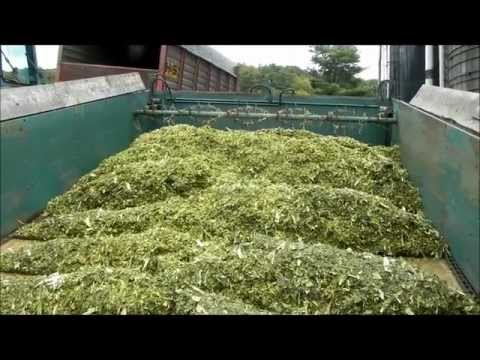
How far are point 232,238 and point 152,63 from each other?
718cm

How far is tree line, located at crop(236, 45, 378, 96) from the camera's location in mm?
25953

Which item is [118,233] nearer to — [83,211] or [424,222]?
[83,211]

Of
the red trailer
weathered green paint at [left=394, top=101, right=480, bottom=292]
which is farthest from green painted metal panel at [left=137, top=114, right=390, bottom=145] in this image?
the red trailer

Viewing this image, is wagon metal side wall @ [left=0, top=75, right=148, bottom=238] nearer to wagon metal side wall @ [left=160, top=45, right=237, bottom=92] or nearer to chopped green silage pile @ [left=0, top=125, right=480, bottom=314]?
chopped green silage pile @ [left=0, top=125, right=480, bottom=314]

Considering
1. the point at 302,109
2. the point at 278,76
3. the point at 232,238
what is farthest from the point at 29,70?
the point at 278,76

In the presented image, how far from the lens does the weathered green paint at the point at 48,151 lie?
7.22 ft

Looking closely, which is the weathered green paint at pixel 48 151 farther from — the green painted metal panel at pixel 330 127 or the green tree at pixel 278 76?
the green tree at pixel 278 76

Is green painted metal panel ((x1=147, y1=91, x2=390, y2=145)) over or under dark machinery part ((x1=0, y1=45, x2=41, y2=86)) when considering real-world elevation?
under

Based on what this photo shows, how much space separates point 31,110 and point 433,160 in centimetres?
216

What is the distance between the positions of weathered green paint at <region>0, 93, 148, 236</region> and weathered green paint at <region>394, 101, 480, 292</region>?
2032 mm

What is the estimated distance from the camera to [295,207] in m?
2.45

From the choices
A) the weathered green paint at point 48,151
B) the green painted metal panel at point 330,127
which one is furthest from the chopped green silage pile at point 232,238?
the green painted metal panel at point 330,127

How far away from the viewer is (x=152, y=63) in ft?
28.7
